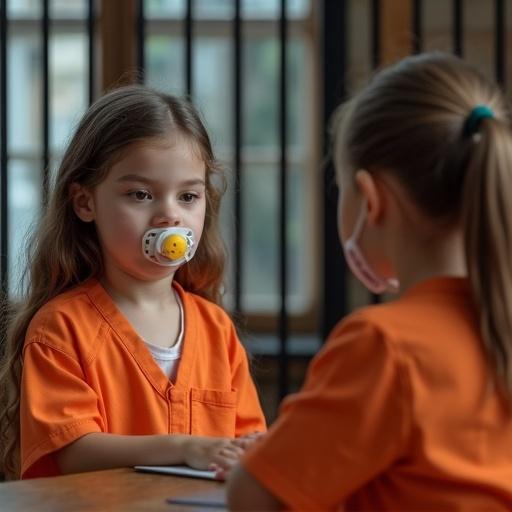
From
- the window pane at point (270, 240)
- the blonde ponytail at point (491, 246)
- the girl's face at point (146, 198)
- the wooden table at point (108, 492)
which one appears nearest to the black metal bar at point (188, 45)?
the girl's face at point (146, 198)

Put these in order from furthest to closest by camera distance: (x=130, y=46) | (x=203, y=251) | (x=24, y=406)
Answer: (x=130, y=46) → (x=203, y=251) → (x=24, y=406)

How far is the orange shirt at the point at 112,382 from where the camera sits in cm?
144

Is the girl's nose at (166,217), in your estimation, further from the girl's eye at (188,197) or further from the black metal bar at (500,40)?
the black metal bar at (500,40)

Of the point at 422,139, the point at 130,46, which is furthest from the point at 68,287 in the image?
the point at 130,46

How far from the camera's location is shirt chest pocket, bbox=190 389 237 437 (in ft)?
5.10

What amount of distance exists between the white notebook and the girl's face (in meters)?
0.33

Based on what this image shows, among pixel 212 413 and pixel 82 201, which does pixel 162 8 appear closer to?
pixel 82 201

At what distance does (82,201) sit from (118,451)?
39 cm

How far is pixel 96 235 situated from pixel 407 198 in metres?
0.73

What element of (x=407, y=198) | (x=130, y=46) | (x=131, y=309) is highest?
(x=130, y=46)

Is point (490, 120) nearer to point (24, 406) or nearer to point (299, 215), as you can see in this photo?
point (24, 406)

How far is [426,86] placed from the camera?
1020mm

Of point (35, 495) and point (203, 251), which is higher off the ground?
point (203, 251)

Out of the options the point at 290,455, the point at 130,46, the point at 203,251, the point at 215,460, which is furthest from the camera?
the point at 130,46
